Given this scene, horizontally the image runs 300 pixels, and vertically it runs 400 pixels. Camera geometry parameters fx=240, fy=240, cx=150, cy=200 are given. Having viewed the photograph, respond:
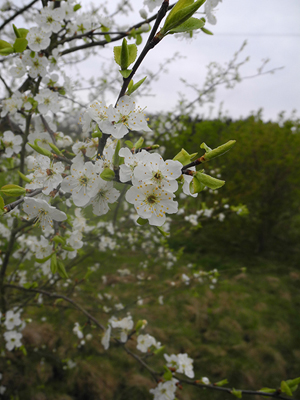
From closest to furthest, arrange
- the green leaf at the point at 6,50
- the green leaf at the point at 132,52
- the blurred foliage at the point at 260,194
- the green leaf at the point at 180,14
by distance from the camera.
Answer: the green leaf at the point at 180,14, the green leaf at the point at 132,52, the green leaf at the point at 6,50, the blurred foliage at the point at 260,194

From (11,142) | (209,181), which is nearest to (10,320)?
(11,142)

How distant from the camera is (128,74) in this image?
2.55 ft

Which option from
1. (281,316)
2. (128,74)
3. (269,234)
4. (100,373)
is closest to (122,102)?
(128,74)

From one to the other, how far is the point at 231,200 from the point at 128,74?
5.25m

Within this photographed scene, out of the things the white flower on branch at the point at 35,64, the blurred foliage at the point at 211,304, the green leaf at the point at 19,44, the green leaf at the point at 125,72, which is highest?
the white flower on branch at the point at 35,64

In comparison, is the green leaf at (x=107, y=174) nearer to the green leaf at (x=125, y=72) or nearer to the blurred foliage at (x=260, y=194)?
the green leaf at (x=125, y=72)

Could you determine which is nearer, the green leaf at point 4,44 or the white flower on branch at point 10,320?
the green leaf at point 4,44

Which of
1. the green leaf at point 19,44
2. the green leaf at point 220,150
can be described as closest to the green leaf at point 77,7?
the green leaf at point 19,44

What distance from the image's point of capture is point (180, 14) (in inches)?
27.3

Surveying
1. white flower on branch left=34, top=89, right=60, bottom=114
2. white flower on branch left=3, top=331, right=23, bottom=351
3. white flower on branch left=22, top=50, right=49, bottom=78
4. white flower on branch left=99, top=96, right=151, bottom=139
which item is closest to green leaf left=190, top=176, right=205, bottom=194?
white flower on branch left=99, top=96, right=151, bottom=139

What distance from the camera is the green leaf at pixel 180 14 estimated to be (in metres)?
0.69

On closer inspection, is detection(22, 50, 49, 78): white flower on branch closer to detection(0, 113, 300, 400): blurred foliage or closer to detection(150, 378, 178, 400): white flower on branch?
detection(0, 113, 300, 400): blurred foliage

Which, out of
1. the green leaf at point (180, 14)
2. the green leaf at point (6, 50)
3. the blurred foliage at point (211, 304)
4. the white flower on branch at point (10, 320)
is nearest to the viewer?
the green leaf at point (180, 14)

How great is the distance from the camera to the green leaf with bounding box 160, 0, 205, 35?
69 cm
